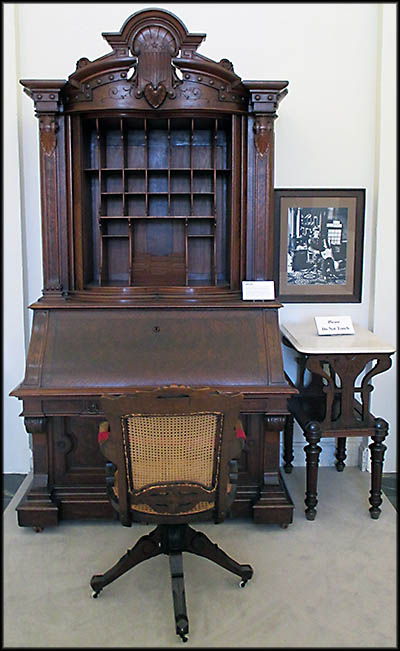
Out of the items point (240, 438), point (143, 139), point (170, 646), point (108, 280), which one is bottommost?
point (170, 646)

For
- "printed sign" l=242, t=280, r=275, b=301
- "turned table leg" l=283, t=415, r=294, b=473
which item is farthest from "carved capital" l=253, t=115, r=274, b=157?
"turned table leg" l=283, t=415, r=294, b=473

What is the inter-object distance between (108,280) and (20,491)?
144 cm

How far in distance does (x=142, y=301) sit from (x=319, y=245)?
1350mm

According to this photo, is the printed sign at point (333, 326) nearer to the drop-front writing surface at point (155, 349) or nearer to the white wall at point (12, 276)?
the drop-front writing surface at point (155, 349)

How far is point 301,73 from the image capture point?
3.68 metres

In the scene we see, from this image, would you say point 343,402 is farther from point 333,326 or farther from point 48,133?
point 48,133

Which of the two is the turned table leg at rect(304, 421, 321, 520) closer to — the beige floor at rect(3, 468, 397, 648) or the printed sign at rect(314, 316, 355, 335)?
the beige floor at rect(3, 468, 397, 648)

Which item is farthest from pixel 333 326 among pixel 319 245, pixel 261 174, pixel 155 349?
pixel 155 349

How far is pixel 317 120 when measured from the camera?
3.73 metres

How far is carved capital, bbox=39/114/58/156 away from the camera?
316 centimetres

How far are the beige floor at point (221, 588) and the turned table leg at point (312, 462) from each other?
0.09m

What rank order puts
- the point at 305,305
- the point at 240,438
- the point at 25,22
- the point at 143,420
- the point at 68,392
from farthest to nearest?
the point at 305,305 → the point at 25,22 → the point at 68,392 → the point at 240,438 → the point at 143,420

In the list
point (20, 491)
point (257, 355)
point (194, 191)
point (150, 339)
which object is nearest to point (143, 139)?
point (194, 191)

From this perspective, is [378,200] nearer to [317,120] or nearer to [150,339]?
[317,120]
